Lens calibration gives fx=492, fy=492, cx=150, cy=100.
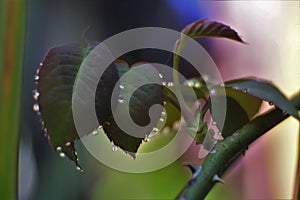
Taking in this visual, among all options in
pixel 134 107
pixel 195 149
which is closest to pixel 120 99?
pixel 134 107

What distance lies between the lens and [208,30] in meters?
0.20

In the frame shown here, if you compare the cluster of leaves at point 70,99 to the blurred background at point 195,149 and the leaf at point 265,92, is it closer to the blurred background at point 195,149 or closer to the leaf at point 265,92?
the leaf at point 265,92

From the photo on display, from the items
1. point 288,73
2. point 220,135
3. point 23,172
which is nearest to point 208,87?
point 220,135

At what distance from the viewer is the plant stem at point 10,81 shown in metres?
0.18

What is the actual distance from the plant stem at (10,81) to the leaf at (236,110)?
0.26ft

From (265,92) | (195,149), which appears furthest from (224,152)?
(195,149)

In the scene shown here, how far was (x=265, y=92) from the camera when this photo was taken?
7.5 inches

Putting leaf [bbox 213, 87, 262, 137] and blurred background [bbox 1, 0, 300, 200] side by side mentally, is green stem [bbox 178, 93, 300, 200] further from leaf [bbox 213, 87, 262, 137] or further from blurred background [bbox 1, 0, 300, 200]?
blurred background [bbox 1, 0, 300, 200]

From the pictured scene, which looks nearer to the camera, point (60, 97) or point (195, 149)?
point (60, 97)

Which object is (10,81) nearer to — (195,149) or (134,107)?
(134,107)

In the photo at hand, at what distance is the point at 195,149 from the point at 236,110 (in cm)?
11

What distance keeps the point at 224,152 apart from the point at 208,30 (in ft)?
0.16

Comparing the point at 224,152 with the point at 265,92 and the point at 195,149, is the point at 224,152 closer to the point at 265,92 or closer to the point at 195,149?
the point at 265,92

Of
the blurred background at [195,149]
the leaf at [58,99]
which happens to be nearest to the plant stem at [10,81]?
the leaf at [58,99]
